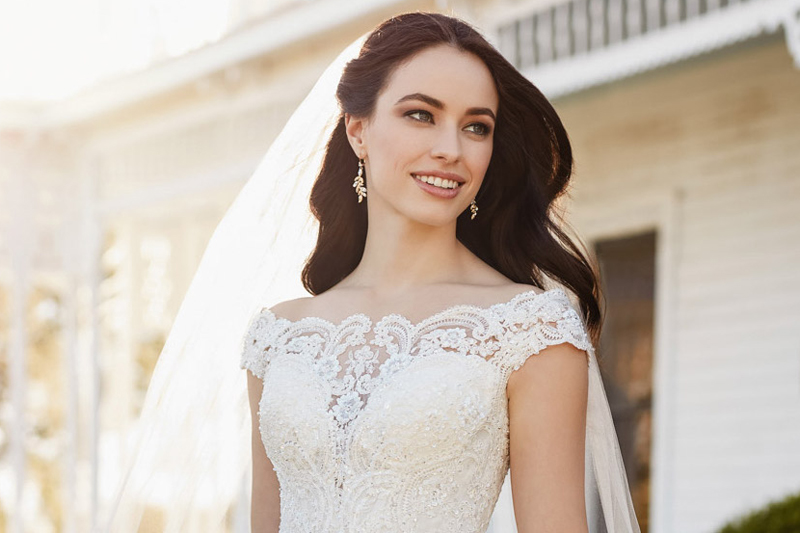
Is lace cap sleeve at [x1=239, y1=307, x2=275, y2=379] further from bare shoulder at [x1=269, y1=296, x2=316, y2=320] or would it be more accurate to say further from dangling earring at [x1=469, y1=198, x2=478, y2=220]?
dangling earring at [x1=469, y1=198, x2=478, y2=220]

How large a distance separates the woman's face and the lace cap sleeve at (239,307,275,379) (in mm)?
517

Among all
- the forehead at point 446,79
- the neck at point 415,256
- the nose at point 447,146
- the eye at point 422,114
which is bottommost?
the neck at point 415,256

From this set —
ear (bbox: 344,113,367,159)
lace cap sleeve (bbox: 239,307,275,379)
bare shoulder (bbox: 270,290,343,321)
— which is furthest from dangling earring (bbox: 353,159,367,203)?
lace cap sleeve (bbox: 239,307,275,379)

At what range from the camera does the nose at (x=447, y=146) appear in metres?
2.88

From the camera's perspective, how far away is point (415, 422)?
2832mm

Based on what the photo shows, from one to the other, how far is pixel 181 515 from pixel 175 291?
9638 millimetres

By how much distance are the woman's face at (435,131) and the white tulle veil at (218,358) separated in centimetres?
59

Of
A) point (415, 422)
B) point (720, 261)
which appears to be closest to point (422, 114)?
point (415, 422)

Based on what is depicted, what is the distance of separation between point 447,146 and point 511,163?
14.3 inches

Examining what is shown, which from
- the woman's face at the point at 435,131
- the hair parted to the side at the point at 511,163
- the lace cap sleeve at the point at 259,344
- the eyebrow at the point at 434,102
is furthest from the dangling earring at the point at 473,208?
the lace cap sleeve at the point at 259,344

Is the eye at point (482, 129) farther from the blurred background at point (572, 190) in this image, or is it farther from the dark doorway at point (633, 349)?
the dark doorway at point (633, 349)

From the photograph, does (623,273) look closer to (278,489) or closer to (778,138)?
(778,138)

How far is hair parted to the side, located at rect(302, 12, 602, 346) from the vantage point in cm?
306

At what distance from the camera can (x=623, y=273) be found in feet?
30.1
